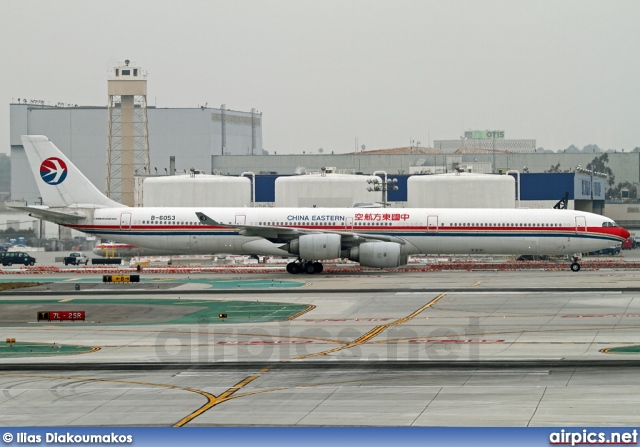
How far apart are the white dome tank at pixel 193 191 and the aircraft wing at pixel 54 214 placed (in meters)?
25.2

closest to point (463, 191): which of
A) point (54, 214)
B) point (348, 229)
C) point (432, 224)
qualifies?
point (432, 224)

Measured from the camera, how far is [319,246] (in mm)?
59812

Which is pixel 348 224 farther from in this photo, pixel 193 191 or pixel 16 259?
pixel 16 259

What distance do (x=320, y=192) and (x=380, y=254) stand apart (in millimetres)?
29648

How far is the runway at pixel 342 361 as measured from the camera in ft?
68.6

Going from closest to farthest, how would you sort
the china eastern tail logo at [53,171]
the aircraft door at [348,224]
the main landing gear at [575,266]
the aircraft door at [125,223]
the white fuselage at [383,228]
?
the white fuselage at [383,228] → the aircraft door at [348,224] → the aircraft door at [125,223] → the main landing gear at [575,266] → the china eastern tail logo at [53,171]

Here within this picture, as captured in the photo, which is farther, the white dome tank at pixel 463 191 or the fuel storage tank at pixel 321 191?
the fuel storage tank at pixel 321 191

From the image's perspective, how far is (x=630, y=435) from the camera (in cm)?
1697

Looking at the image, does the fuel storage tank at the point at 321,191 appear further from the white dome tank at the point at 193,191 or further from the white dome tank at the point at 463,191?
the white dome tank at the point at 463,191

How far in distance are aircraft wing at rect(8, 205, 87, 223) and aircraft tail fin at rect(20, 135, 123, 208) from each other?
156cm

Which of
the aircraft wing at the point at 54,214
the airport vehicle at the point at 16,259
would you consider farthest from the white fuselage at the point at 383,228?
the airport vehicle at the point at 16,259

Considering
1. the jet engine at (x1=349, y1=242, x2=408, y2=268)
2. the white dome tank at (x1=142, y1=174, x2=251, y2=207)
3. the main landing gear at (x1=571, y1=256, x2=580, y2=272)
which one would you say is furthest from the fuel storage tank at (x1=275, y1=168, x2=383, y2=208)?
the jet engine at (x1=349, y1=242, x2=408, y2=268)

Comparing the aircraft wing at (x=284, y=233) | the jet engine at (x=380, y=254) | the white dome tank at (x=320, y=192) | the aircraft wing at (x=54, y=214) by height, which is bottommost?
the jet engine at (x=380, y=254)

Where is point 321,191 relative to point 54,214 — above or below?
above
